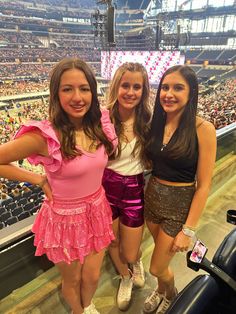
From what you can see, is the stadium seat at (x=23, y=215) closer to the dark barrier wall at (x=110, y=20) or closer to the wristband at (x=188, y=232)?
the wristband at (x=188, y=232)

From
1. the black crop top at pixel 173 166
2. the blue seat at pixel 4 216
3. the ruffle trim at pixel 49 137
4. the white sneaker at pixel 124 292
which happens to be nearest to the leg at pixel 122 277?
the white sneaker at pixel 124 292

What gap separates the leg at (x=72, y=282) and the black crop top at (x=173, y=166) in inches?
21.9

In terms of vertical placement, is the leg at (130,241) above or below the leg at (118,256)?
above

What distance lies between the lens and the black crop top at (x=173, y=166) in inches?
46.2

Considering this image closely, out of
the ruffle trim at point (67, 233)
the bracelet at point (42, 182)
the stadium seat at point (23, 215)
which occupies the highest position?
the bracelet at point (42, 182)

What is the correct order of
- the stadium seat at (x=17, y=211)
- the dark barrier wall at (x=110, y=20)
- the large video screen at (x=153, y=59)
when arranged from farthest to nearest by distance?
the large video screen at (x=153, y=59)
the dark barrier wall at (x=110, y=20)
the stadium seat at (x=17, y=211)

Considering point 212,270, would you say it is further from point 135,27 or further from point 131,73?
point 135,27

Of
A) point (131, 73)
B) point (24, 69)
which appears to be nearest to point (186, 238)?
point (131, 73)

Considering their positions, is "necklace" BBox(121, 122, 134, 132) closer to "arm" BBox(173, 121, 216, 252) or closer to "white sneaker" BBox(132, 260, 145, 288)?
"arm" BBox(173, 121, 216, 252)

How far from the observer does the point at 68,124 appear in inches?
39.9

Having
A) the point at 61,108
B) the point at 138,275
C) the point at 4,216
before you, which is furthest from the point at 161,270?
the point at 4,216

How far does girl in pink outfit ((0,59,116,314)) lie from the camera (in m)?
0.95

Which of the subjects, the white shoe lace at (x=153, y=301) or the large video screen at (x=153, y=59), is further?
the large video screen at (x=153, y=59)

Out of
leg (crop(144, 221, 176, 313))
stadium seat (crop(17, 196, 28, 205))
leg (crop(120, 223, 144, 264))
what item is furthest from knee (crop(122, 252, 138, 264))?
stadium seat (crop(17, 196, 28, 205))
